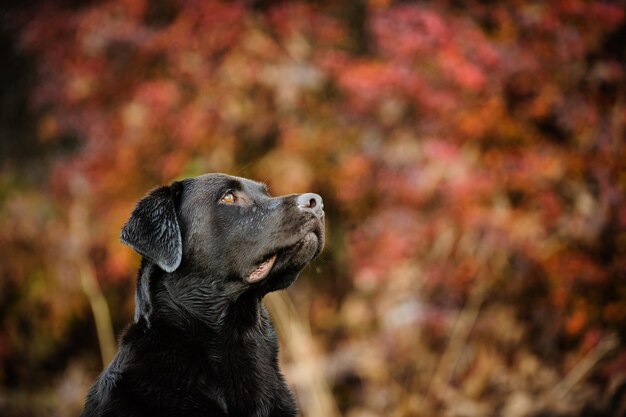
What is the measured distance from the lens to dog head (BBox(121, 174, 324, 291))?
3182 millimetres

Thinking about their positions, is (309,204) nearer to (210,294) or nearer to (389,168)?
(210,294)

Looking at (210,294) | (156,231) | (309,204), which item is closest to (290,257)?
(309,204)

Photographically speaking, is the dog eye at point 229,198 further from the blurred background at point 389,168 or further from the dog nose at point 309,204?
the blurred background at point 389,168

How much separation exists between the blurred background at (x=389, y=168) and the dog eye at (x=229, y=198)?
3.49 meters

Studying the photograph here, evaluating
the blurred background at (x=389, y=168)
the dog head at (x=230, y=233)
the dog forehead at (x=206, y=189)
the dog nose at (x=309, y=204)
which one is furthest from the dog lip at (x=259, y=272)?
the blurred background at (x=389, y=168)

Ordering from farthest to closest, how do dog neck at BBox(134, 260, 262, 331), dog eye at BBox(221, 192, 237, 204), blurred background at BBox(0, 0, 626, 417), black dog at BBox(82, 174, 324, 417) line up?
blurred background at BBox(0, 0, 626, 417) → dog eye at BBox(221, 192, 237, 204) → dog neck at BBox(134, 260, 262, 331) → black dog at BBox(82, 174, 324, 417)

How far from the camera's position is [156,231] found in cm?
316

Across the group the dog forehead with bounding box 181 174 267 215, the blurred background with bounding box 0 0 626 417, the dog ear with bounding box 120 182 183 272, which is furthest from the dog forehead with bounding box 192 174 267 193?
the blurred background with bounding box 0 0 626 417

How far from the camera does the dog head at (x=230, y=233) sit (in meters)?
3.18

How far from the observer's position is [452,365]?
7102mm

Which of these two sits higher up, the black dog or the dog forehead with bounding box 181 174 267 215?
the dog forehead with bounding box 181 174 267 215

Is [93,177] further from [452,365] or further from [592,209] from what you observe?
[592,209]

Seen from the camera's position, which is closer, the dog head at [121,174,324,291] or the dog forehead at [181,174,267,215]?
the dog head at [121,174,324,291]

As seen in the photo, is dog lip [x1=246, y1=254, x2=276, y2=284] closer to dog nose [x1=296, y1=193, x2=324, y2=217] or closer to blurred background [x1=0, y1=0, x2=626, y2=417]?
dog nose [x1=296, y1=193, x2=324, y2=217]
